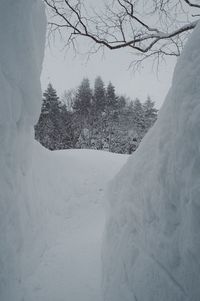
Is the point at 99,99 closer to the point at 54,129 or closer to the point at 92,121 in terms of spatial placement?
the point at 92,121

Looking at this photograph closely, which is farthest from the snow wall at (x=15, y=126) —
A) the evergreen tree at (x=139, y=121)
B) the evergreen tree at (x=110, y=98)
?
the evergreen tree at (x=139, y=121)

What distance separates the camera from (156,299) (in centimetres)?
183

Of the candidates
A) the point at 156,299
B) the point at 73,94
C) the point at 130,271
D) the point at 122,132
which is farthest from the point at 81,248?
the point at 73,94

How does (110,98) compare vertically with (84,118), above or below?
above

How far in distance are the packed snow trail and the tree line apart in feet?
34.0

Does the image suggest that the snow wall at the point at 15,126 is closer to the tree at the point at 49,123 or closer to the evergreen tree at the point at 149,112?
the tree at the point at 49,123

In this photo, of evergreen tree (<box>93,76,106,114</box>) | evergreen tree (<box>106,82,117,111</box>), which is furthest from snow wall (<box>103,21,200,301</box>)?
evergreen tree (<box>106,82,117,111</box>)

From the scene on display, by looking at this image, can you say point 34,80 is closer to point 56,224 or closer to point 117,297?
point 117,297

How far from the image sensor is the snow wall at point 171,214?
148 cm

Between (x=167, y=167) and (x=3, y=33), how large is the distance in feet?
10.2

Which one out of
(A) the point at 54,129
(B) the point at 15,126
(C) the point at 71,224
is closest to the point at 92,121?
(A) the point at 54,129

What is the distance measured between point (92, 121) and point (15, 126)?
67.2 feet

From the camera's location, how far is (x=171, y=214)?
1774mm

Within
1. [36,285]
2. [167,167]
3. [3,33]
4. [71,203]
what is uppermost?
[3,33]
